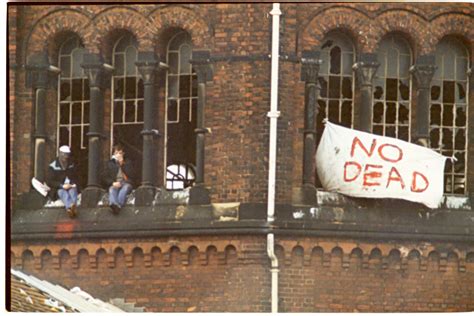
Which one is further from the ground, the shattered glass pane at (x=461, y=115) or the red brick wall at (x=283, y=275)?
the shattered glass pane at (x=461, y=115)

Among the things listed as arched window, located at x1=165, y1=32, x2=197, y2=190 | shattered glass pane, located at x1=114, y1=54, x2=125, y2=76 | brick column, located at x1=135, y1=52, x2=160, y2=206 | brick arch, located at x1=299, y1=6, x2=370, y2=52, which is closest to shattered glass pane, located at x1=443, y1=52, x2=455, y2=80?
brick arch, located at x1=299, y1=6, x2=370, y2=52

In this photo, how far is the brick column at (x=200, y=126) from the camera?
35.0 m

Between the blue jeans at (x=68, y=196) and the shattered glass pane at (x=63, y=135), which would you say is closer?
the blue jeans at (x=68, y=196)

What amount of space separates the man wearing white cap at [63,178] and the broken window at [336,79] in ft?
10.2

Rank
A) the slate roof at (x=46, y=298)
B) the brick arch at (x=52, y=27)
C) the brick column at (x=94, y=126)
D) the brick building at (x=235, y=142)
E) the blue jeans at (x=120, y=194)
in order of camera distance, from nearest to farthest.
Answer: the slate roof at (x=46, y=298) → the brick building at (x=235, y=142) → the blue jeans at (x=120, y=194) → the brick column at (x=94, y=126) → the brick arch at (x=52, y=27)

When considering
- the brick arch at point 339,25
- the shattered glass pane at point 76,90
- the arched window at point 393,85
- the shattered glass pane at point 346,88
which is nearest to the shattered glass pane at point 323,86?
the shattered glass pane at point 346,88

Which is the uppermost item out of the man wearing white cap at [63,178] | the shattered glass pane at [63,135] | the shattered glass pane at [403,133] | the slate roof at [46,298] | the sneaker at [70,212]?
the shattered glass pane at [403,133]

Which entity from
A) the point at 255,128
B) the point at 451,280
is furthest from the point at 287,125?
the point at 451,280

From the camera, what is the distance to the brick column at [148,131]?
3519 cm

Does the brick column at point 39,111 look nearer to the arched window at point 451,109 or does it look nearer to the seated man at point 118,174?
the seated man at point 118,174

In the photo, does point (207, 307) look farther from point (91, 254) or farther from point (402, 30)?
point (402, 30)

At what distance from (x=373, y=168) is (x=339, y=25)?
5.89ft

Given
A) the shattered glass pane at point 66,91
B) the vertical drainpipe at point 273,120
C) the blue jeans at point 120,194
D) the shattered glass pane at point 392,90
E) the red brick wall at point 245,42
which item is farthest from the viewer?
the shattered glass pane at point 66,91

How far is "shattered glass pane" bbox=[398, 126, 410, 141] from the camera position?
3525cm
